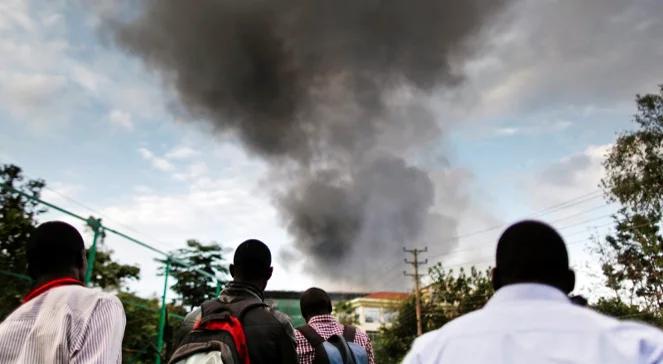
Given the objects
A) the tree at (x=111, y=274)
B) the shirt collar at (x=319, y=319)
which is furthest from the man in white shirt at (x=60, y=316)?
the tree at (x=111, y=274)

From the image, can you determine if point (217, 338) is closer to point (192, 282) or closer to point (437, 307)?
point (192, 282)

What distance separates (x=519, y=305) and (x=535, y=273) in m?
0.12

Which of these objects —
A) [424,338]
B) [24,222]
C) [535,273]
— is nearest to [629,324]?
[535,273]

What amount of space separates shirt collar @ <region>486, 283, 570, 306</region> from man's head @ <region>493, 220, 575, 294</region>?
1.0 inches

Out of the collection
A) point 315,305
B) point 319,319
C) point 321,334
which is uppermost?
point 315,305

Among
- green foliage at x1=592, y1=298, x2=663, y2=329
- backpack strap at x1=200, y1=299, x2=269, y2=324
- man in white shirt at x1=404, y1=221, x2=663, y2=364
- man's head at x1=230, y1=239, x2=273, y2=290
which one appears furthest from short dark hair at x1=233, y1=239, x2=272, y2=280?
green foliage at x1=592, y1=298, x2=663, y2=329

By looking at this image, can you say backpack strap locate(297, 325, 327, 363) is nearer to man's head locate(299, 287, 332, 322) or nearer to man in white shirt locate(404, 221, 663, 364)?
man's head locate(299, 287, 332, 322)

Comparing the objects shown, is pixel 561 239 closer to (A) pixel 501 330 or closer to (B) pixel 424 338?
(A) pixel 501 330

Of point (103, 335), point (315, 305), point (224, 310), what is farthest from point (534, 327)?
point (315, 305)

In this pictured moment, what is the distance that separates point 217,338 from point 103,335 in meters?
0.72

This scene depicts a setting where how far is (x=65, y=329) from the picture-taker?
2043mm

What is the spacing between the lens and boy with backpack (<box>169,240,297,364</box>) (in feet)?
8.74

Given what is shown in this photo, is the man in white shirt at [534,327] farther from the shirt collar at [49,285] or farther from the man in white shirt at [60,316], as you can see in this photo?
the shirt collar at [49,285]

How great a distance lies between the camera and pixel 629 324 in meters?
1.46
